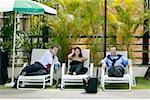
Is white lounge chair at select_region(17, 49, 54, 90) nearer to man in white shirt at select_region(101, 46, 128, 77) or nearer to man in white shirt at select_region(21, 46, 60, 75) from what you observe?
man in white shirt at select_region(21, 46, 60, 75)

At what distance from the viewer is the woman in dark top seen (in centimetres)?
1164

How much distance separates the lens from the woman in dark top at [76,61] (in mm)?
11638

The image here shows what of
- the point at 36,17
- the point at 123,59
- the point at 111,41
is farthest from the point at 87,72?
the point at 36,17

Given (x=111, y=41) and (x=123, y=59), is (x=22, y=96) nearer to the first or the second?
(x=123, y=59)

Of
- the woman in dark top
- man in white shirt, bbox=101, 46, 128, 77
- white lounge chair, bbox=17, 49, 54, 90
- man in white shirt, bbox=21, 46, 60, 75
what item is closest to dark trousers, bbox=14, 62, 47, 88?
man in white shirt, bbox=21, 46, 60, 75

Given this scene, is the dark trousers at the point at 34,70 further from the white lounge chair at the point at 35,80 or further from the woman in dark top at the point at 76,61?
the woman in dark top at the point at 76,61

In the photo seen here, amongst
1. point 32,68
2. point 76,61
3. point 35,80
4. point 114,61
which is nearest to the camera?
point 35,80

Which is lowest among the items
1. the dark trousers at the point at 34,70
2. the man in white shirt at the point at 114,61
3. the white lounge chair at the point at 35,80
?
the white lounge chair at the point at 35,80

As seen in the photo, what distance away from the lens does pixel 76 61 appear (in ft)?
39.5

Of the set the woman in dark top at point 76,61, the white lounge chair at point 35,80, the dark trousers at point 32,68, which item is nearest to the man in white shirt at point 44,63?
the dark trousers at point 32,68

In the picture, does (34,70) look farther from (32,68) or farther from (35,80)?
(35,80)

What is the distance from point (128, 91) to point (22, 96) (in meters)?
2.67

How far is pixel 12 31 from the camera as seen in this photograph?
42.4ft

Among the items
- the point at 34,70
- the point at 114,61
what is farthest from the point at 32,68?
the point at 114,61
